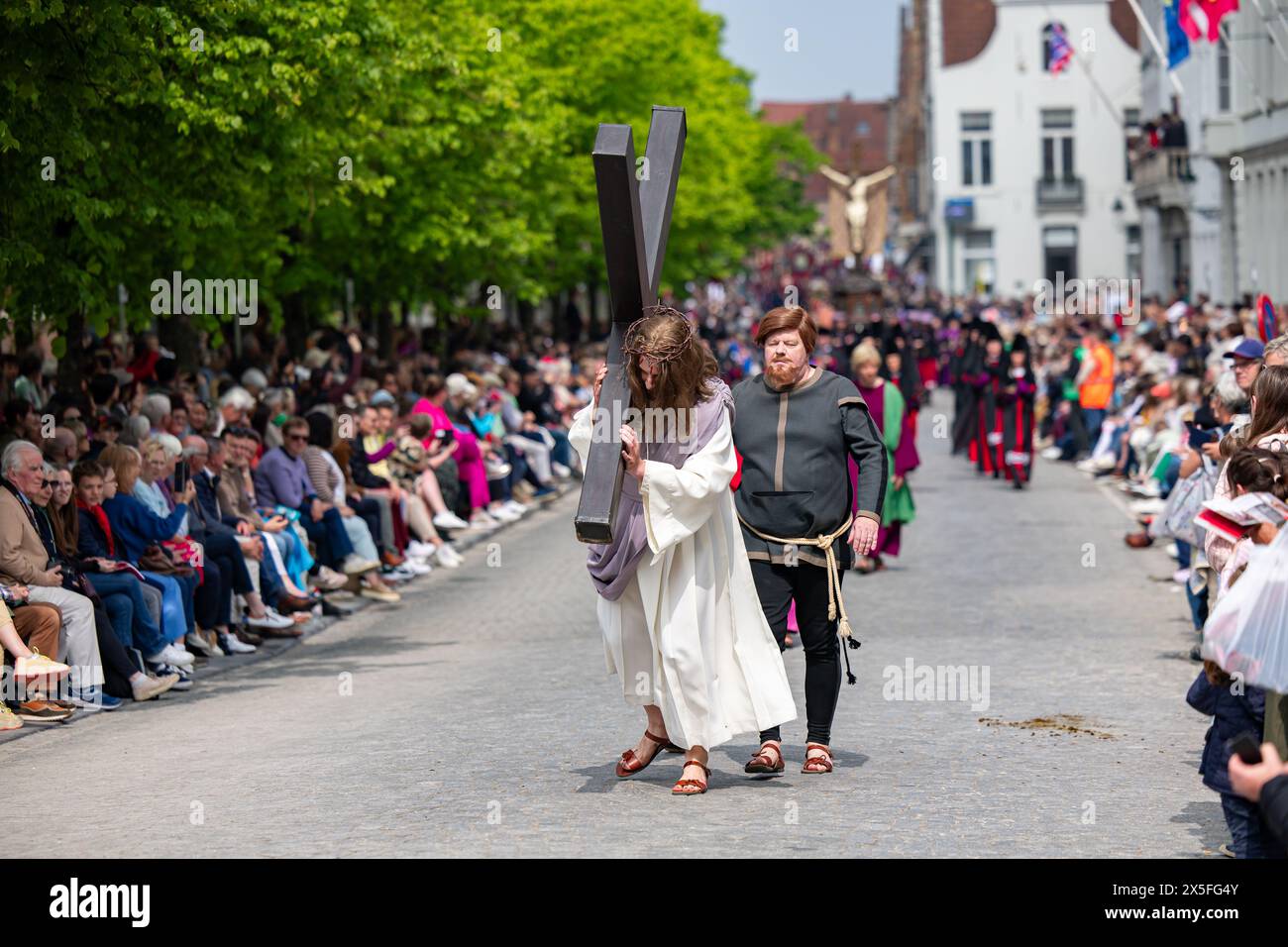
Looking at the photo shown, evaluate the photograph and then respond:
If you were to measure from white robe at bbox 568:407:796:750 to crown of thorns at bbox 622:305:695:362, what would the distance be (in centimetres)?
32

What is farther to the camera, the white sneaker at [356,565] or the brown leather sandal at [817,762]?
the white sneaker at [356,565]


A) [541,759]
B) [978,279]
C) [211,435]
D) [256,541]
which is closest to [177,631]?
[256,541]

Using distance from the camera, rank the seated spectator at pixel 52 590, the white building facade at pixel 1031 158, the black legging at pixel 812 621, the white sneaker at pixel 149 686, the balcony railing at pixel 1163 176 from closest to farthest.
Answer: the black legging at pixel 812 621, the seated spectator at pixel 52 590, the white sneaker at pixel 149 686, the balcony railing at pixel 1163 176, the white building facade at pixel 1031 158

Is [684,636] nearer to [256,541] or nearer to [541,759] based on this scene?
[541,759]

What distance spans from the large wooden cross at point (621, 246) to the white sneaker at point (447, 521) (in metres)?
12.9

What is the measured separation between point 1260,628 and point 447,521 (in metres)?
16.2

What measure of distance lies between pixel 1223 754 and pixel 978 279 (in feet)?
265

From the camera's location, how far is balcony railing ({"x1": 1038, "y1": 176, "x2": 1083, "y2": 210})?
86250 mm

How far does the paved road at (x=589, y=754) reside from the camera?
8062 millimetres

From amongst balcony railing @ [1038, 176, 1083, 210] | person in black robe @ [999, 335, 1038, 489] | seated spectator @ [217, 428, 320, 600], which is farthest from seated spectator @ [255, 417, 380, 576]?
balcony railing @ [1038, 176, 1083, 210]

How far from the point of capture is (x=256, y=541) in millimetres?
15086

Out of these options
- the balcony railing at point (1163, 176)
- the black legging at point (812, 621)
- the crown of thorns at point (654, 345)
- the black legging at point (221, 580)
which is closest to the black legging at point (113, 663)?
the black legging at point (221, 580)

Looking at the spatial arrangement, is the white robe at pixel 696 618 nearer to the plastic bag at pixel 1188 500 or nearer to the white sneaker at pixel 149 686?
the white sneaker at pixel 149 686

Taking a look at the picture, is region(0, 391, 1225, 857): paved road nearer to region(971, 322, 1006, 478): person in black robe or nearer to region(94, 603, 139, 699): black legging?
region(94, 603, 139, 699): black legging
